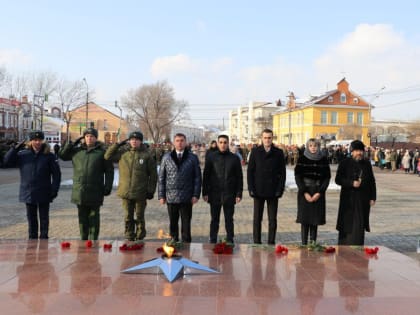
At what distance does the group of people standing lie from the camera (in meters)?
6.64

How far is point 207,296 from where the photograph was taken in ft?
13.7

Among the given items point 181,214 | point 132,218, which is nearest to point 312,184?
point 181,214

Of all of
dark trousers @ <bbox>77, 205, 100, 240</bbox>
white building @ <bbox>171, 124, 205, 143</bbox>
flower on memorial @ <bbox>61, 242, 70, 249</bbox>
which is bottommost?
flower on memorial @ <bbox>61, 242, 70, 249</bbox>

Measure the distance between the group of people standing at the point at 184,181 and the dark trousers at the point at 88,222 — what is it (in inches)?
0.6

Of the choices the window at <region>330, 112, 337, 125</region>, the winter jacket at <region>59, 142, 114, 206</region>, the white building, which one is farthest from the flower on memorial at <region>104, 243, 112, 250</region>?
the window at <region>330, 112, 337, 125</region>

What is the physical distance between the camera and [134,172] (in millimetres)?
6746

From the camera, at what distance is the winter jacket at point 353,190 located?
6.60 m

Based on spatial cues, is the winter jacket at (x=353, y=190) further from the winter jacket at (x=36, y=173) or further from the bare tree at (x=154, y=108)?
the bare tree at (x=154, y=108)

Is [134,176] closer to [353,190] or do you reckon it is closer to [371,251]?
[353,190]

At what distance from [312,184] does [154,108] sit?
5701 cm

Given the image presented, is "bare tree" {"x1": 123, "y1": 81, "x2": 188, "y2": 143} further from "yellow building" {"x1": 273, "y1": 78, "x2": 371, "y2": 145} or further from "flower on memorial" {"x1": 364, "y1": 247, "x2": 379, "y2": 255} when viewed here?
"flower on memorial" {"x1": 364, "y1": 247, "x2": 379, "y2": 255}

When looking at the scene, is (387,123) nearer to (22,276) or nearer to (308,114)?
(308,114)

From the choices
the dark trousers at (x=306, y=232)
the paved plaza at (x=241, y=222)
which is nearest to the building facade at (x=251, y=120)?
the paved plaza at (x=241, y=222)

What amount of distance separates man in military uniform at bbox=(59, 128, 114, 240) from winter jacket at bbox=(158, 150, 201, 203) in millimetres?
825
